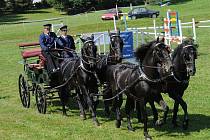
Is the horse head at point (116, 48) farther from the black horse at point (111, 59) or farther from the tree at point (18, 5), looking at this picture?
the tree at point (18, 5)

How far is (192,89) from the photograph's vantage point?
56.9ft

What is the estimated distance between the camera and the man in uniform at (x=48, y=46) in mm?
15055

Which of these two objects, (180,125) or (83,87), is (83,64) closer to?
(83,87)

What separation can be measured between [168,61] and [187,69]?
669 millimetres

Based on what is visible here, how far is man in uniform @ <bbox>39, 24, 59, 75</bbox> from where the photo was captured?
15055 millimetres

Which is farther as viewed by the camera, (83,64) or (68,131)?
(83,64)

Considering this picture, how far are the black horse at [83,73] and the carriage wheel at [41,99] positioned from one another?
608mm

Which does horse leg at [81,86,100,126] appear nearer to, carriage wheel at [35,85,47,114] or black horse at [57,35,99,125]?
black horse at [57,35,99,125]

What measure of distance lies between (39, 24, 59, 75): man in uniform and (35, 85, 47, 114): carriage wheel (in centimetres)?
63

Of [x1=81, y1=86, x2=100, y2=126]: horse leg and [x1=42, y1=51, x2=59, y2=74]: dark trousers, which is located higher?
[x1=42, y1=51, x2=59, y2=74]: dark trousers

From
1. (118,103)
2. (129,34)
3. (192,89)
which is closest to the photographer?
(118,103)

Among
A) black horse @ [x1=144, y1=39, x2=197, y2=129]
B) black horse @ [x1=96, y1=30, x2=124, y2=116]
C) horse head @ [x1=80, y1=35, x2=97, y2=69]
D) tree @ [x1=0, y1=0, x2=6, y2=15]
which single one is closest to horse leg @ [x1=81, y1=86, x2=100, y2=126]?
black horse @ [x1=96, y1=30, x2=124, y2=116]

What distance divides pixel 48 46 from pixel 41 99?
1.68 metres

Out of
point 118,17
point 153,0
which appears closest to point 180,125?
point 118,17
